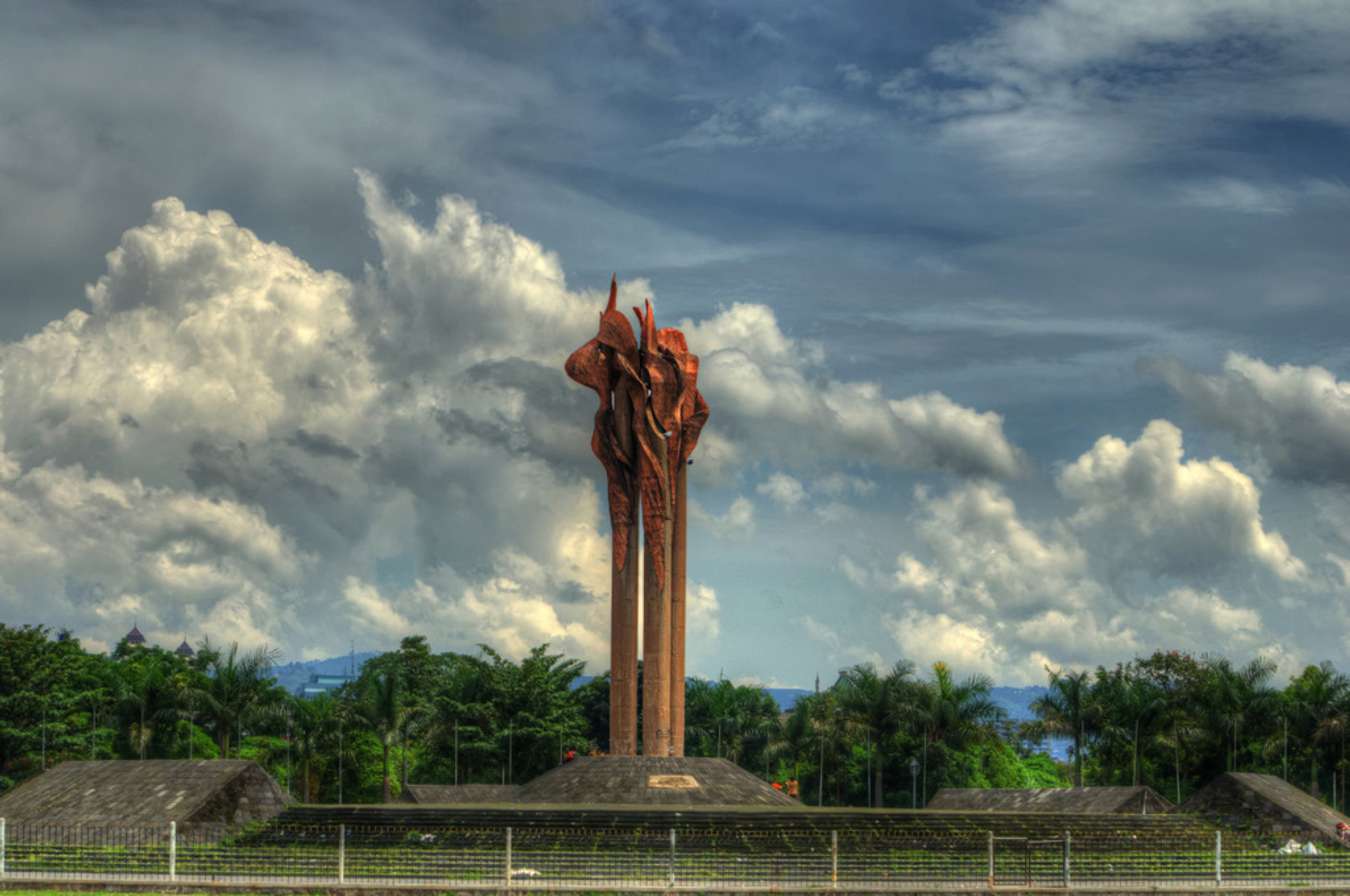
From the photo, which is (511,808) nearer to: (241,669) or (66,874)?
(66,874)

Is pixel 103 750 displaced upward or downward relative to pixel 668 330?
downward

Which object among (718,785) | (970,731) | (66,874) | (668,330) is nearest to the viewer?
(66,874)

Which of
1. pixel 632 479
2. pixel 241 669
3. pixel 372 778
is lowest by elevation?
pixel 372 778

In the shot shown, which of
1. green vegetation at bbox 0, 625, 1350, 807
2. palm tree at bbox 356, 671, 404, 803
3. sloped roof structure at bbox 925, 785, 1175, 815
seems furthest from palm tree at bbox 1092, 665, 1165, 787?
palm tree at bbox 356, 671, 404, 803

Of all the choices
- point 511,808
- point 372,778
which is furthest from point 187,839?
point 372,778

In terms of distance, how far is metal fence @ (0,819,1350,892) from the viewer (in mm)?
26297

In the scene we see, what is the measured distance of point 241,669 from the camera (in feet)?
176

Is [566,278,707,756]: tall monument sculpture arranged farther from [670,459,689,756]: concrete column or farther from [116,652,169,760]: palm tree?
[116,652,169,760]: palm tree

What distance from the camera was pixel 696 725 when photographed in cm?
6750

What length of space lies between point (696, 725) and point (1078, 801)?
28.9 metres

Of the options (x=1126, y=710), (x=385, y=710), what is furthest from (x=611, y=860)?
(x=1126, y=710)

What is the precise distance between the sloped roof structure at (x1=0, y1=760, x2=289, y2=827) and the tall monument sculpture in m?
12.0

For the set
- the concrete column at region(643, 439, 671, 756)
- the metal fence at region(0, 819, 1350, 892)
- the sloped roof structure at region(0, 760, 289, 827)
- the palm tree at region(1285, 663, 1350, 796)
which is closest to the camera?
the metal fence at region(0, 819, 1350, 892)

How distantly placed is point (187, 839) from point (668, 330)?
65.1 feet
